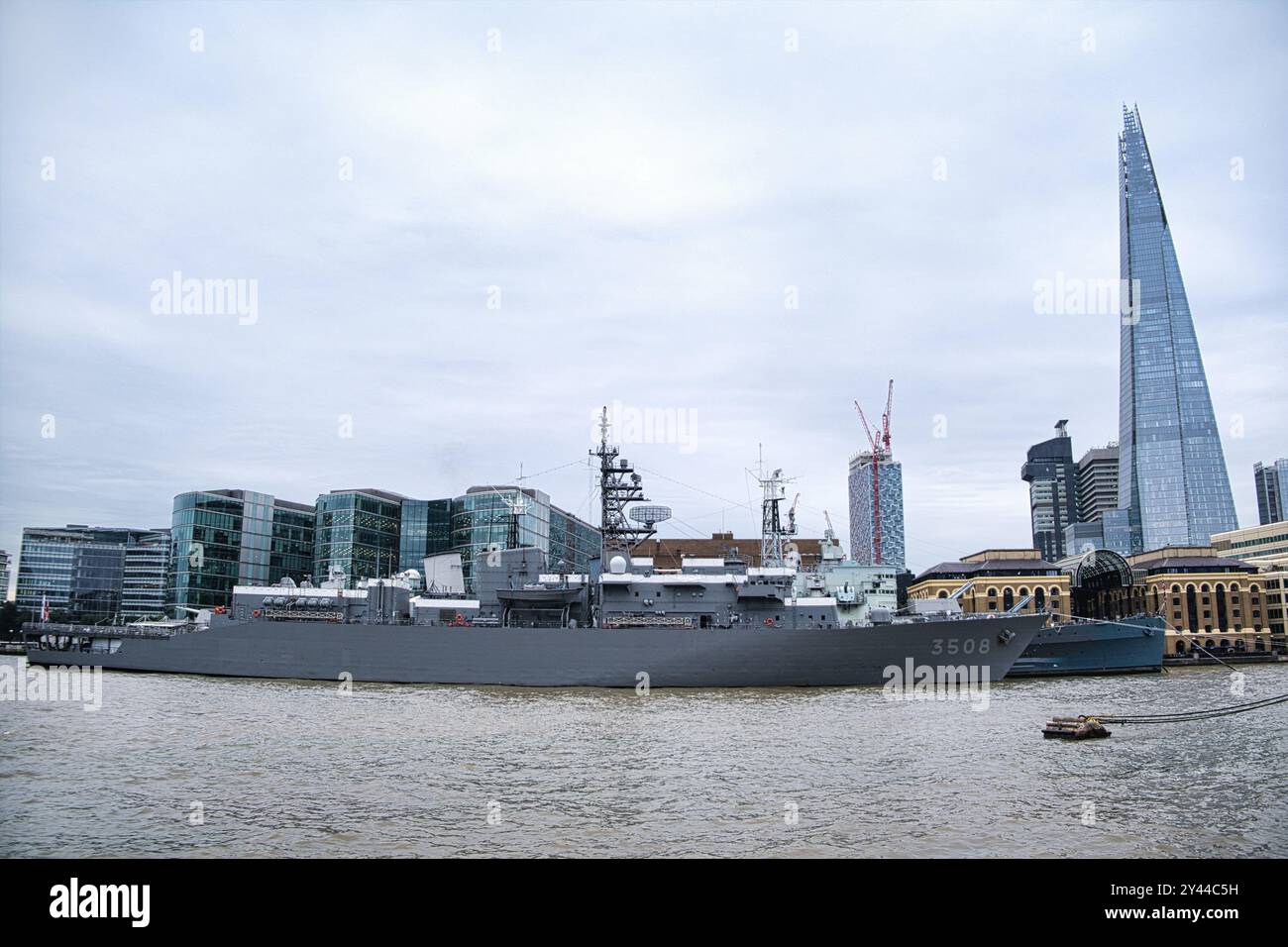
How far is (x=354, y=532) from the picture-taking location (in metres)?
83.2

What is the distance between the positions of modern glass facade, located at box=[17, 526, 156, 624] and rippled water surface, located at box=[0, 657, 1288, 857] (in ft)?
232

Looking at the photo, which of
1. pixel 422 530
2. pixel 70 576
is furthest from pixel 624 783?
pixel 70 576

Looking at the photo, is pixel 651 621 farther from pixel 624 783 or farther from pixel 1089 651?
pixel 1089 651

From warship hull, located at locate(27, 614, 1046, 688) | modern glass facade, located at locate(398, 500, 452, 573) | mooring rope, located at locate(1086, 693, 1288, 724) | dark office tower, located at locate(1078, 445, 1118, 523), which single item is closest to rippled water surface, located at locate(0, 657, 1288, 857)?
mooring rope, located at locate(1086, 693, 1288, 724)

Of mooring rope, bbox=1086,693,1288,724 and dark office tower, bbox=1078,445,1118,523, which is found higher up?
dark office tower, bbox=1078,445,1118,523

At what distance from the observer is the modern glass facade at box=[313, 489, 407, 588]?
3268 inches

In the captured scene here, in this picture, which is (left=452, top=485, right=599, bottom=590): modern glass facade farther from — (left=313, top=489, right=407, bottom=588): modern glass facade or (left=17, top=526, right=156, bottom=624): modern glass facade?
(left=17, top=526, right=156, bottom=624): modern glass facade

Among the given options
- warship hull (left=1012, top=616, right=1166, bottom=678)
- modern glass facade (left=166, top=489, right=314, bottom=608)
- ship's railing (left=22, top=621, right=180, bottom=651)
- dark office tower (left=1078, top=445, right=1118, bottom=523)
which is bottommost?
warship hull (left=1012, top=616, right=1166, bottom=678)

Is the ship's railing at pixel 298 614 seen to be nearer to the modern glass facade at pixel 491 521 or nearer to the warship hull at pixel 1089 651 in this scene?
the warship hull at pixel 1089 651

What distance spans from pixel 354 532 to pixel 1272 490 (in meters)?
169
